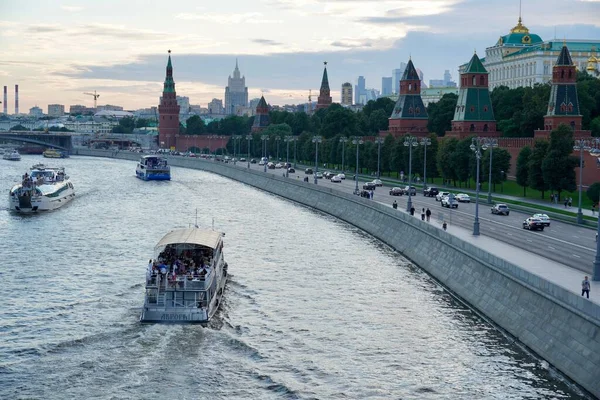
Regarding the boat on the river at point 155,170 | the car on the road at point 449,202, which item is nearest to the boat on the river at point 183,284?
the car on the road at point 449,202

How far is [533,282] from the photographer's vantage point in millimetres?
38688

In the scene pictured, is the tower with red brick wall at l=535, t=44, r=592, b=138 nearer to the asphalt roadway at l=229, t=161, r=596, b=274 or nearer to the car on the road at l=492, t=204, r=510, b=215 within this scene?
the asphalt roadway at l=229, t=161, r=596, b=274

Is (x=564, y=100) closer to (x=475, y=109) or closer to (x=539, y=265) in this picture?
(x=475, y=109)

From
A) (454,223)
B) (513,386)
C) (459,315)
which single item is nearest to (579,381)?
(513,386)

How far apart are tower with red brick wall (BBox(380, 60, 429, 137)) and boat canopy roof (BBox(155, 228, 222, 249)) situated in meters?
103

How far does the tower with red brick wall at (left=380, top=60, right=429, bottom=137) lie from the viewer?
153 m

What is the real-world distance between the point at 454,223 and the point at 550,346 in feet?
101

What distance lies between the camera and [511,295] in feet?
135

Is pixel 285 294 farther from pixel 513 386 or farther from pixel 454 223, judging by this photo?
pixel 454 223

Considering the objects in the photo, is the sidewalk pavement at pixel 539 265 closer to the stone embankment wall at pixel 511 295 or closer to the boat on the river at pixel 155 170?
the stone embankment wall at pixel 511 295

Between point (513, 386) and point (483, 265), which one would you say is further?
point (483, 265)

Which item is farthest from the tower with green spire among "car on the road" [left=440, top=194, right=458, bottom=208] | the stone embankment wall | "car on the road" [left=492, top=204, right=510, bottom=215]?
the stone embankment wall

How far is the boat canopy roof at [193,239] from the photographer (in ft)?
156

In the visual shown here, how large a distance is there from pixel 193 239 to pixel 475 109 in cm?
9321
